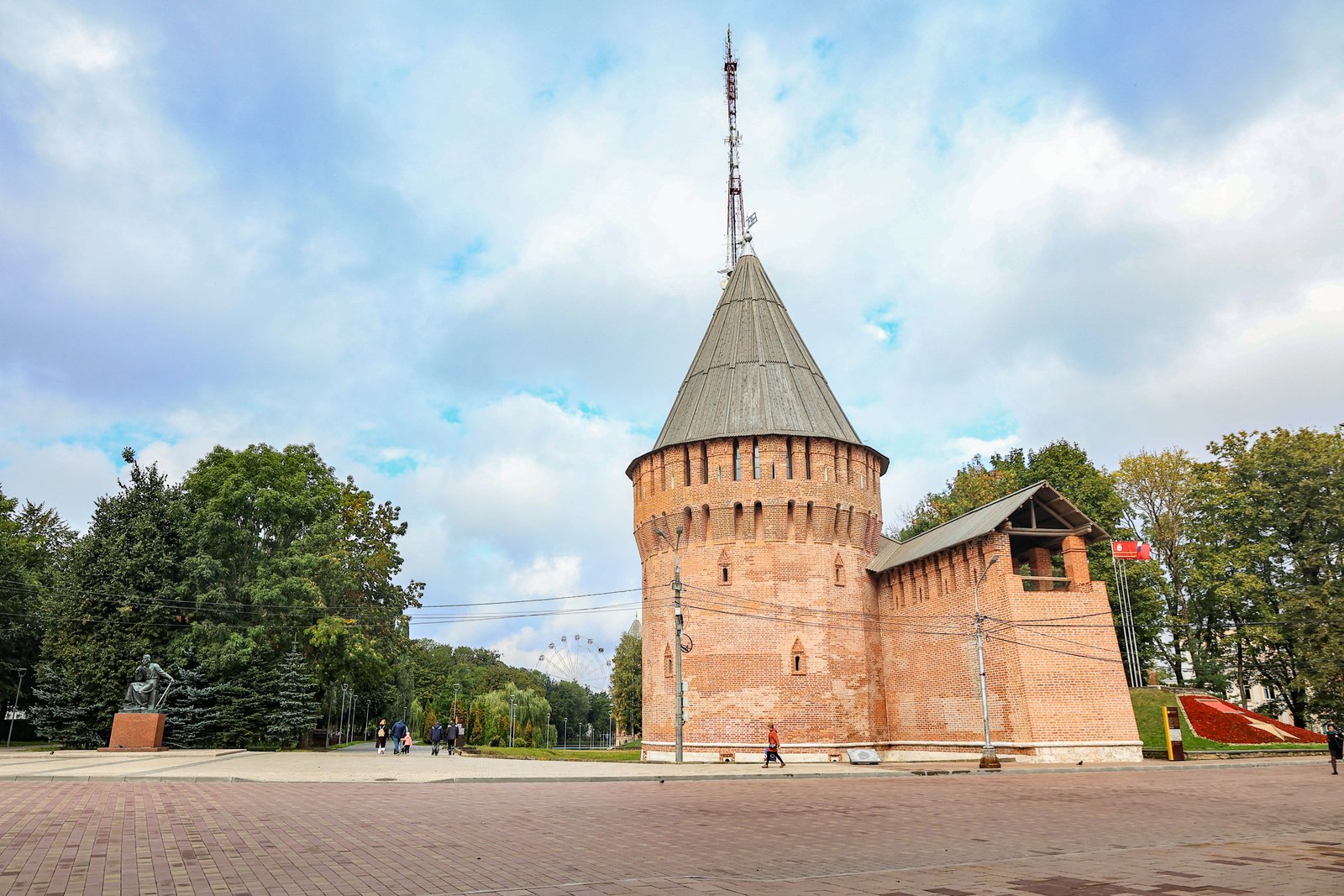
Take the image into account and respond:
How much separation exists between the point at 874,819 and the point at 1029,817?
2.34 meters

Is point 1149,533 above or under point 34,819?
above

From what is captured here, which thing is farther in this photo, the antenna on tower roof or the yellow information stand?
the antenna on tower roof

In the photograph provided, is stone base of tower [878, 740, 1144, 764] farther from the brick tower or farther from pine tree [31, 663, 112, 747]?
pine tree [31, 663, 112, 747]

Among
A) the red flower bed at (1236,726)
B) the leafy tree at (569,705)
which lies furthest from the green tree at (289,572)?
the leafy tree at (569,705)

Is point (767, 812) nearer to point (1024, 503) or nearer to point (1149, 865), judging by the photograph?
point (1149, 865)

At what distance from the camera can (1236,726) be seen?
36500mm

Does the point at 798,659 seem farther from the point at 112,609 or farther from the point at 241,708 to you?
the point at 112,609

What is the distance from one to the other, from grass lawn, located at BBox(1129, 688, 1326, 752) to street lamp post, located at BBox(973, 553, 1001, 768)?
29.2ft

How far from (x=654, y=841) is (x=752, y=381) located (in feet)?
93.8

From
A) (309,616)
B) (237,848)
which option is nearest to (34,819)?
(237,848)

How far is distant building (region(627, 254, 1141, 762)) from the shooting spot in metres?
28.1

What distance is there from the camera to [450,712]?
65.2 meters

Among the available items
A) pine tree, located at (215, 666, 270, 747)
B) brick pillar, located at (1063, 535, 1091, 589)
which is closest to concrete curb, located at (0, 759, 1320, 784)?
brick pillar, located at (1063, 535, 1091, 589)

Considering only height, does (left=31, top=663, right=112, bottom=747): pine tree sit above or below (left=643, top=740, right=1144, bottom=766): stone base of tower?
above
